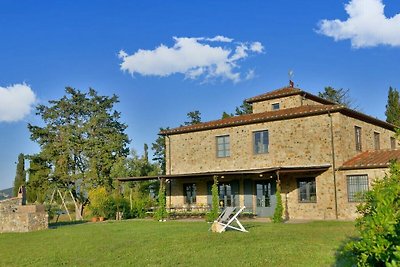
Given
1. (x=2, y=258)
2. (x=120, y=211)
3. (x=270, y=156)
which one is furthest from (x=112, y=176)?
(x=2, y=258)

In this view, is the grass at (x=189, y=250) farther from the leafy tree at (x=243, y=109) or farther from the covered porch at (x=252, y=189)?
the leafy tree at (x=243, y=109)

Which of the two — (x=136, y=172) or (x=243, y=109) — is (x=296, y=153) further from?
(x=243, y=109)

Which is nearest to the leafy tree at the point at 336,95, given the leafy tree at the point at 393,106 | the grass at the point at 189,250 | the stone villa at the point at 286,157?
the leafy tree at the point at 393,106

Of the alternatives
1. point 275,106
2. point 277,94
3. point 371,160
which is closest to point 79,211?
point 275,106

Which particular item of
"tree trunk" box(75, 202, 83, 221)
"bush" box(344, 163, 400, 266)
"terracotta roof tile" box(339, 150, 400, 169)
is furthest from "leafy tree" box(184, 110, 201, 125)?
"bush" box(344, 163, 400, 266)

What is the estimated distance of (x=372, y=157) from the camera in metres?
21.6

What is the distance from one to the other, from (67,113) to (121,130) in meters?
5.22

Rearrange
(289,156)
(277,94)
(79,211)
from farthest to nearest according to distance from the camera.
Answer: (79,211), (277,94), (289,156)

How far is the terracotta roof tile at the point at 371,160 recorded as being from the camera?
20328 mm

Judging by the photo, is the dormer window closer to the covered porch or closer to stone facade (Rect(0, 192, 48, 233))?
the covered porch

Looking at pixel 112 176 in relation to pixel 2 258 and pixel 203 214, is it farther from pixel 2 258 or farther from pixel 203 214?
pixel 2 258

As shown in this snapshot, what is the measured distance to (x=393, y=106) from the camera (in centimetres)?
4169

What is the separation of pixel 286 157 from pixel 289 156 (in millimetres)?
168

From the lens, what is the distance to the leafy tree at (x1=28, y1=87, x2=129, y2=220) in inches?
1459
